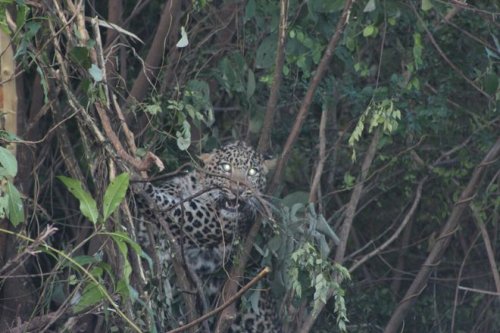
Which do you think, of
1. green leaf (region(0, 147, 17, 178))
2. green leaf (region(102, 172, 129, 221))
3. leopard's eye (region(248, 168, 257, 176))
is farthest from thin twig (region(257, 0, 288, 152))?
green leaf (region(0, 147, 17, 178))

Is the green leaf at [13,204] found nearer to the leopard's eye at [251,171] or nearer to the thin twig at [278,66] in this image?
the thin twig at [278,66]

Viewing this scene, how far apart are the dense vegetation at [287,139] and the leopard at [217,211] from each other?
0.53ft

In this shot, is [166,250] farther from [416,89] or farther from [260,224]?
[416,89]

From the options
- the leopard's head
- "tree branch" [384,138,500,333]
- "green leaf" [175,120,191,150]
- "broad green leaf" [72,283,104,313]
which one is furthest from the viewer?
the leopard's head

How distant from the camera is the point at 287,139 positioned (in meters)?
6.60

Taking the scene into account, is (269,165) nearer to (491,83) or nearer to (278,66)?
(491,83)

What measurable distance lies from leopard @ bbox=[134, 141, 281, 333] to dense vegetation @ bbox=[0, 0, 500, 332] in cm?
16

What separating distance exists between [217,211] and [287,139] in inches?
36.5

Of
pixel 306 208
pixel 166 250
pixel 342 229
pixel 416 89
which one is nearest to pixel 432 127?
pixel 416 89

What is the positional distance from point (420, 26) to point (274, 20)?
1039mm

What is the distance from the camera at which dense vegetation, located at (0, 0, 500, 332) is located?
548 cm

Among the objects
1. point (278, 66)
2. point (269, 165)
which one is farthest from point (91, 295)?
point (269, 165)

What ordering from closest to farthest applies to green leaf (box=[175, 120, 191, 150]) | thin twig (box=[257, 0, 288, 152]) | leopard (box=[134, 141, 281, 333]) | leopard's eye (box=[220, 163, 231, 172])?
1. green leaf (box=[175, 120, 191, 150])
2. thin twig (box=[257, 0, 288, 152])
3. leopard (box=[134, 141, 281, 333])
4. leopard's eye (box=[220, 163, 231, 172])

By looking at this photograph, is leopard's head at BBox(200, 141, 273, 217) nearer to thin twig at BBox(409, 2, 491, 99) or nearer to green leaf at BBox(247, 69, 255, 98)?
green leaf at BBox(247, 69, 255, 98)
